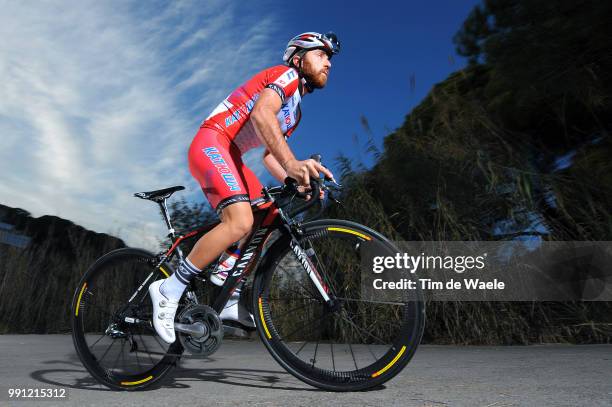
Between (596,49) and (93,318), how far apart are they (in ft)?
20.7

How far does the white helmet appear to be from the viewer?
3.05 metres

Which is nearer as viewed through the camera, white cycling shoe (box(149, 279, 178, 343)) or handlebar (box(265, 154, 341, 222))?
handlebar (box(265, 154, 341, 222))

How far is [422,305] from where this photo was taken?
8.79 ft

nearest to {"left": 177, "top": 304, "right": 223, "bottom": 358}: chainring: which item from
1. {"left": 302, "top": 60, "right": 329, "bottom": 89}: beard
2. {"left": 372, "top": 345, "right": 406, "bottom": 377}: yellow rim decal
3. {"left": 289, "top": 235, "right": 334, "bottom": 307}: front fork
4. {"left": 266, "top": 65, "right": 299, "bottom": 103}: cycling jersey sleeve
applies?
{"left": 289, "top": 235, "right": 334, "bottom": 307}: front fork

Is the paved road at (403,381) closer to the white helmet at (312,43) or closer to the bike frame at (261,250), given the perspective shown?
the bike frame at (261,250)

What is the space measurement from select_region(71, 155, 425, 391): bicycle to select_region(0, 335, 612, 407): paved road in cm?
13

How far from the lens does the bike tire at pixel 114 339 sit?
314cm

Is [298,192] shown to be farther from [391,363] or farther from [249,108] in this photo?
[391,363]

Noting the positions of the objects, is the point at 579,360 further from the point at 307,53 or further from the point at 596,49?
the point at 596,49

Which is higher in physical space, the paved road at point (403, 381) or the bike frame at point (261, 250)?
the bike frame at point (261, 250)

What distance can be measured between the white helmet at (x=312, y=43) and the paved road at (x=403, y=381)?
1624 millimetres

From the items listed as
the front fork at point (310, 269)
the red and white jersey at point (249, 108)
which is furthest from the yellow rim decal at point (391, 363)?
the red and white jersey at point (249, 108)

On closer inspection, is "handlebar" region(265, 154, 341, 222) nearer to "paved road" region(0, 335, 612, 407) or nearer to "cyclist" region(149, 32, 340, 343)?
"cyclist" region(149, 32, 340, 343)

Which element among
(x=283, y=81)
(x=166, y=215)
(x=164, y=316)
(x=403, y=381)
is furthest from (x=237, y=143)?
(x=403, y=381)
